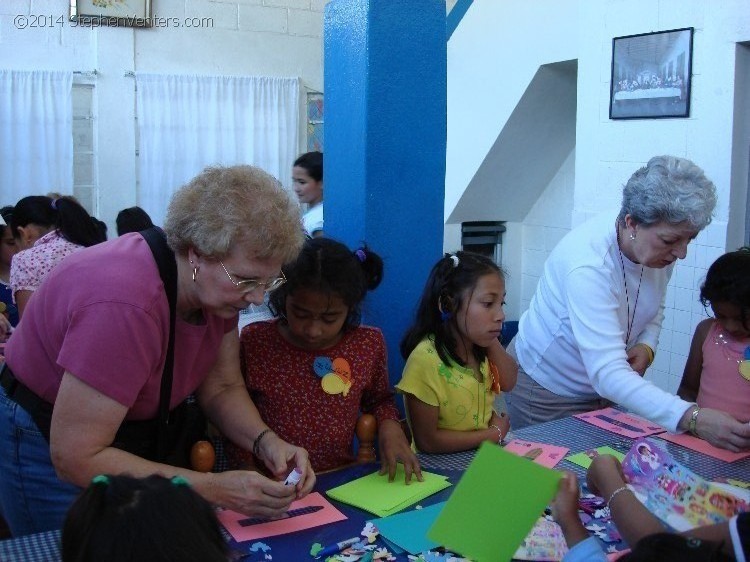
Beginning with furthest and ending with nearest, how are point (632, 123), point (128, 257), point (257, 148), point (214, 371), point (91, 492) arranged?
point (257, 148) < point (632, 123) < point (214, 371) < point (128, 257) < point (91, 492)

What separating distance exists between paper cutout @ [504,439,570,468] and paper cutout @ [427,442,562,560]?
67cm

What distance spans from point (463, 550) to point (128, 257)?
36.5 inches

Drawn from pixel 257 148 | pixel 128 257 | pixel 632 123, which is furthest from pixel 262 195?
pixel 257 148

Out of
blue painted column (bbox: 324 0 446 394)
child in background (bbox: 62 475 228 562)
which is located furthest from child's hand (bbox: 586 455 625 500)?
blue painted column (bbox: 324 0 446 394)

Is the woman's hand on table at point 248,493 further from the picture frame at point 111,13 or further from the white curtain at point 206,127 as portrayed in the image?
the picture frame at point 111,13

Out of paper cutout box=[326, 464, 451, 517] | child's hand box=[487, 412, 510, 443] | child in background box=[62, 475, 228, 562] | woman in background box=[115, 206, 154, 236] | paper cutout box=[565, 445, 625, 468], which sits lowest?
paper cutout box=[326, 464, 451, 517]

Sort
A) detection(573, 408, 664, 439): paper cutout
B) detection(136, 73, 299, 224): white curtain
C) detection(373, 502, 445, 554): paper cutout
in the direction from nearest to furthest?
detection(373, 502, 445, 554): paper cutout, detection(573, 408, 664, 439): paper cutout, detection(136, 73, 299, 224): white curtain

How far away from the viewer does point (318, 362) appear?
234cm

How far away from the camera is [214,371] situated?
2111mm

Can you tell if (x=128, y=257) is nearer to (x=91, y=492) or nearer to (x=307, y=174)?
(x=91, y=492)

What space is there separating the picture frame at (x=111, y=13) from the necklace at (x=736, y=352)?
5571 millimetres

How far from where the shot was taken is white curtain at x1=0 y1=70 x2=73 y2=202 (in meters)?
6.41

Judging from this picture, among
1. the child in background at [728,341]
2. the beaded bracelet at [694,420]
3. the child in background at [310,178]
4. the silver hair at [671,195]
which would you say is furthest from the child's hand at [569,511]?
the child in background at [310,178]

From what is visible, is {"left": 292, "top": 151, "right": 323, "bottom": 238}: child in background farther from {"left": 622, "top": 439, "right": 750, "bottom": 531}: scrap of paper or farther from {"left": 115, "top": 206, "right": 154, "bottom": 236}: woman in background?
{"left": 622, "top": 439, "right": 750, "bottom": 531}: scrap of paper
